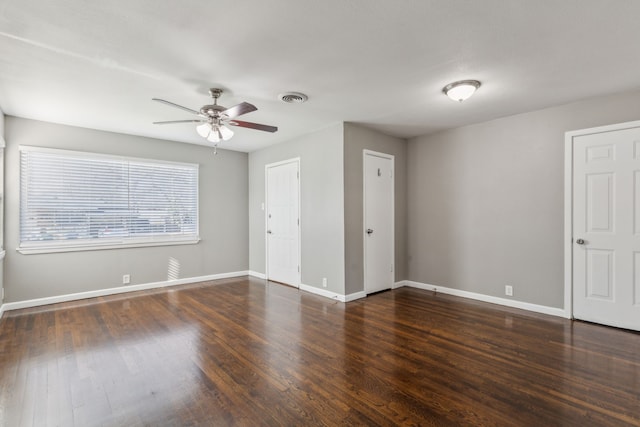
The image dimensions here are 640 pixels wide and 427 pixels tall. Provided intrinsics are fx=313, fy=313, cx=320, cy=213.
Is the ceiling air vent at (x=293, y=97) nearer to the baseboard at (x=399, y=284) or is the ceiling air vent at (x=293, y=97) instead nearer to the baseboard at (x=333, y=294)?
the baseboard at (x=333, y=294)

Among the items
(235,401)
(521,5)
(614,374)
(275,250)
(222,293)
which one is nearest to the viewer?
(521,5)

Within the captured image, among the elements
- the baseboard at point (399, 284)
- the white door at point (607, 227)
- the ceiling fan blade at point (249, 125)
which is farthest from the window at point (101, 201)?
the white door at point (607, 227)

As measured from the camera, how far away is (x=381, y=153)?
4922 millimetres

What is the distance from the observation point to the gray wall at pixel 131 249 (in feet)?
13.4

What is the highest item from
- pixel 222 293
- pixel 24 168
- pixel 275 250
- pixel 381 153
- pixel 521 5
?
pixel 521 5

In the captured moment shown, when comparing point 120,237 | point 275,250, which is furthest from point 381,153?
point 120,237

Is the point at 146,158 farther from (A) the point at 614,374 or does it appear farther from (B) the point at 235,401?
(A) the point at 614,374

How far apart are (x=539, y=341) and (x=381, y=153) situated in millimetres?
3117

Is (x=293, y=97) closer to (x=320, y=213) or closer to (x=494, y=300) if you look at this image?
(x=320, y=213)

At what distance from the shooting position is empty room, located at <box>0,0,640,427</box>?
2.05 meters

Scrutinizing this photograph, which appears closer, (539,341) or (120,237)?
(539,341)

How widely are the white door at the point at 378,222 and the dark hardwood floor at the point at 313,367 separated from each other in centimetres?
87

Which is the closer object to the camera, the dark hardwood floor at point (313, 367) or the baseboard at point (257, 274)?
the dark hardwood floor at point (313, 367)

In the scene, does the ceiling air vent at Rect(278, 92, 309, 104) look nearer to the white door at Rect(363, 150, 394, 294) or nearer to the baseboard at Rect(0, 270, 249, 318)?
the white door at Rect(363, 150, 394, 294)
